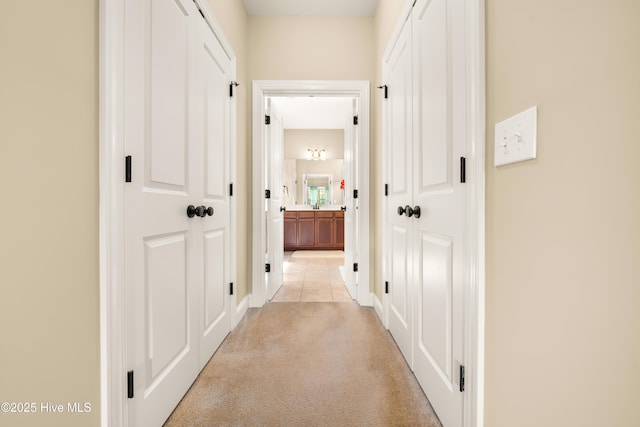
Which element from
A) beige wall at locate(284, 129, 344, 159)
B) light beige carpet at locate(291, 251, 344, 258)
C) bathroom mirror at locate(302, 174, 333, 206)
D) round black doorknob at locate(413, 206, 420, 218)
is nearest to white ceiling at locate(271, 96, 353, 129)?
beige wall at locate(284, 129, 344, 159)

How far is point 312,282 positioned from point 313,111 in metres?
3.16

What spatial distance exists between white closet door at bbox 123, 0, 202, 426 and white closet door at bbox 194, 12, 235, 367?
12 centimetres

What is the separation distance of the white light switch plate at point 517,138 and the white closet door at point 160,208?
3.74 ft

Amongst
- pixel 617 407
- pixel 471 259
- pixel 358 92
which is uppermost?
pixel 358 92

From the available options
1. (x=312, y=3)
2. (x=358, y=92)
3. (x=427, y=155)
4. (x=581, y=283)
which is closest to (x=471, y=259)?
(x=581, y=283)

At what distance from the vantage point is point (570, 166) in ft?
2.03

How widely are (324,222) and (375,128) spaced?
12.5ft

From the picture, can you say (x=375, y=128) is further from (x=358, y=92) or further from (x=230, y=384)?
(x=230, y=384)

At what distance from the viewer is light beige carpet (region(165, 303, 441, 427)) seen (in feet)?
4.26

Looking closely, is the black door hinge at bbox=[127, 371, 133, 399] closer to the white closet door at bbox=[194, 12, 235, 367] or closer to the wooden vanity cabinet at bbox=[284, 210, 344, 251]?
the white closet door at bbox=[194, 12, 235, 367]

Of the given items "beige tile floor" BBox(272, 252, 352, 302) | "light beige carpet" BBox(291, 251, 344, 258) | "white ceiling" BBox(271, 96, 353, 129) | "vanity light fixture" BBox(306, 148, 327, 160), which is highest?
"white ceiling" BBox(271, 96, 353, 129)

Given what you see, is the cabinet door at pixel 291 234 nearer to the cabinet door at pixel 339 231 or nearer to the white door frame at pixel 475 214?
the cabinet door at pixel 339 231

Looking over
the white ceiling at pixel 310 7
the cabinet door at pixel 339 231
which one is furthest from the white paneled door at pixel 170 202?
the cabinet door at pixel 339 231

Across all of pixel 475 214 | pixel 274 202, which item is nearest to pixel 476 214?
pixel 475 214
